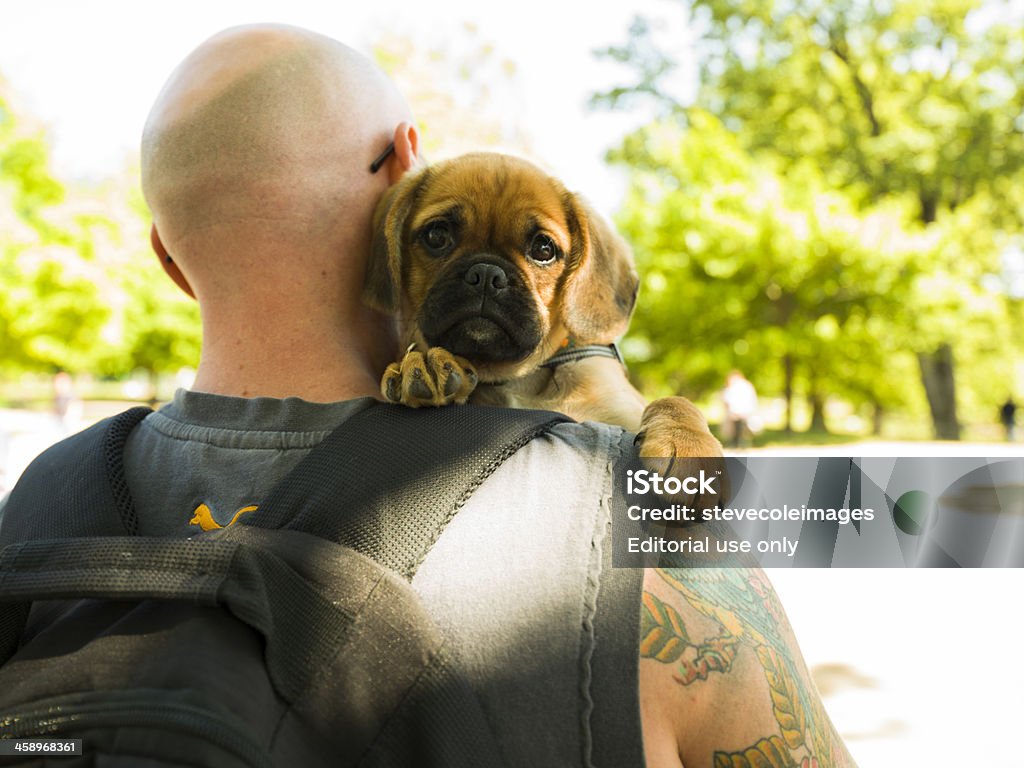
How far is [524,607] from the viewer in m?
Result: 1.49

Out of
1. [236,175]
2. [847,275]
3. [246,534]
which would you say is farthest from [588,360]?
[847,275]

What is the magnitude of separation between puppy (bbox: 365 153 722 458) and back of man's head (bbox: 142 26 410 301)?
249 mm

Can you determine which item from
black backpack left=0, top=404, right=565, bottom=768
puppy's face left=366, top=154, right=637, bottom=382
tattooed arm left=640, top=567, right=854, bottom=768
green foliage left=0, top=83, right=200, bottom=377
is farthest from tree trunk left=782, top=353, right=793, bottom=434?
black backpack left=0, top=404, right=565, bottom=768

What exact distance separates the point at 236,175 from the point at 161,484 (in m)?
0.84

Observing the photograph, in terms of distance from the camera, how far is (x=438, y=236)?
9.82 ft

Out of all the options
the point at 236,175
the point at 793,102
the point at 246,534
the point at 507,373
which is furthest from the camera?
the point at 793,102

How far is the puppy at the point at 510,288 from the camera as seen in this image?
2.70 meters

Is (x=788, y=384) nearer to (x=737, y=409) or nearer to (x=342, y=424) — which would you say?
(x=737, y=409)

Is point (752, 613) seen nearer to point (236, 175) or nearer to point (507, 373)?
point (507, 373)

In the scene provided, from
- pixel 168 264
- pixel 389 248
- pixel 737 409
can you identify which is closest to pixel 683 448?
pixel 389 248

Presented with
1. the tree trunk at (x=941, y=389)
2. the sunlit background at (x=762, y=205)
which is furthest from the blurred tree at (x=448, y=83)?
the tree trunk at (x=941, y=389)

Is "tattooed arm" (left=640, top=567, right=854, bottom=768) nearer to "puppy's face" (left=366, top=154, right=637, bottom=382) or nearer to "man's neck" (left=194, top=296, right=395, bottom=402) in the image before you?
"man's neck" (left=194, top=296, right=395, bottom=402)

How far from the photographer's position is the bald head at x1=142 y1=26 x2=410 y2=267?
90.4 inches

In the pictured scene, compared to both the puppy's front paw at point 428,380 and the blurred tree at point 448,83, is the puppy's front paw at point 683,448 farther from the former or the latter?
the blurred tree at point 448,83
